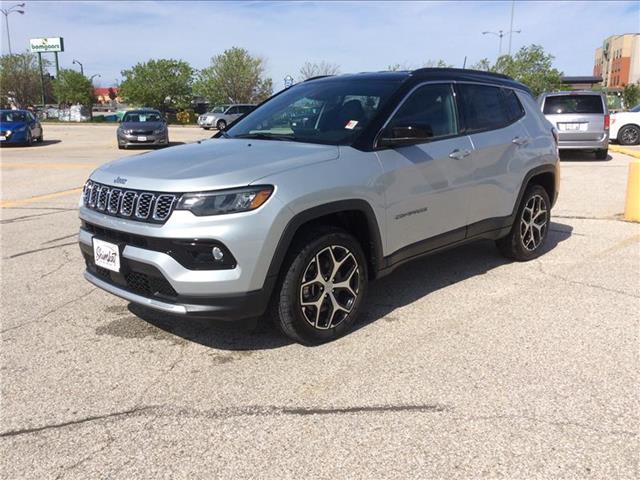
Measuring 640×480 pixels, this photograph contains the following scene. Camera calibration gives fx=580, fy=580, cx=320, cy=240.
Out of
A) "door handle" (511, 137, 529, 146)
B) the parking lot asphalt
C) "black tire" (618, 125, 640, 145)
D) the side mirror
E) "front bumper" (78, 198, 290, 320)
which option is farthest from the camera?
"black tire" (618, 125, 640, 145)

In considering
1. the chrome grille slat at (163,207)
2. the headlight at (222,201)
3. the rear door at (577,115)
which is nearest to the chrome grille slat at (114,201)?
the chrome grille slat at (163,207)

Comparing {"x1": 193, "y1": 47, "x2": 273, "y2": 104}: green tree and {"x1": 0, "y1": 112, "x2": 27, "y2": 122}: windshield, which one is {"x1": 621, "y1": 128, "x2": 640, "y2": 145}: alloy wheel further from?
{"x1": 193, "y1": 47, "x2": 273, "y2": 104}: green tree

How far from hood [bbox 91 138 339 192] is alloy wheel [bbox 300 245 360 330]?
63cm

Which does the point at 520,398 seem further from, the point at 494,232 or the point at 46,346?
the point at 46,346

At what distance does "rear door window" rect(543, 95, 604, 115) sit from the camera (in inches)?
576

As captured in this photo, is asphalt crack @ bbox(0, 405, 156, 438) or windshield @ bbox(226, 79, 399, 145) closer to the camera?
asphalt crack @ bbox(0, 405, 156, 438)

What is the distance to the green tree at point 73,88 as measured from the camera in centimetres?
6019

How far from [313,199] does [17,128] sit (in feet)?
72.8

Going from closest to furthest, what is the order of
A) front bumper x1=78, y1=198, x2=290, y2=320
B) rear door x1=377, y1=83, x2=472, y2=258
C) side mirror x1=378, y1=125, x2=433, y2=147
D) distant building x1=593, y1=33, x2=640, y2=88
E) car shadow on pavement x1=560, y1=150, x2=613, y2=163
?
front bumper x1=78, y1=198, x2=290, y2=320
side mirror x1=378, y1=125, x2=433, y2=147
rear door x1=377, y1=83, x2=472, y2=258
car shadow on pavement x1=560, y1=150, x2=613, y2=163
distant building x1=593, y1=33, x2=640, y2=88

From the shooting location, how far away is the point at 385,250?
4070mm

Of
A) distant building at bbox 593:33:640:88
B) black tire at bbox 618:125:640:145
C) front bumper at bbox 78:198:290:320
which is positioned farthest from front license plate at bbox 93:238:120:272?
distant building at bbox 593:33:640:88

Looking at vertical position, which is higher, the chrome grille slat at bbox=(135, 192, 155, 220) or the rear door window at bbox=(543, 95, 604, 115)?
the rear door window at bbox=(543, 95, 604, 115)

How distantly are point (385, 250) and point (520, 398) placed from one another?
1.36m

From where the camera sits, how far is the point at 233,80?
187 ft
